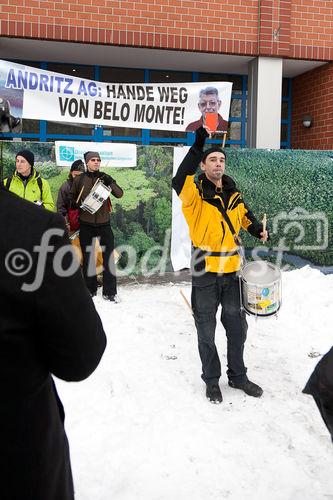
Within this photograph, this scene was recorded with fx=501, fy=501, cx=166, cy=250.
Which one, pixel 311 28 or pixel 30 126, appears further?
pixel 30 126

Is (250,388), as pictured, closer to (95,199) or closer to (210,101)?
(95,199)

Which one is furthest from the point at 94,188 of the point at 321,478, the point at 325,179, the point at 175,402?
the point at 321,478

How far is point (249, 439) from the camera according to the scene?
128 inches

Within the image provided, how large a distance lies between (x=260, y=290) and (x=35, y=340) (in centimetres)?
260

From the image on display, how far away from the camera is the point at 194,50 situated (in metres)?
9.31

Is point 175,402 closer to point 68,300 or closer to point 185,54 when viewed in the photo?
point 68,300

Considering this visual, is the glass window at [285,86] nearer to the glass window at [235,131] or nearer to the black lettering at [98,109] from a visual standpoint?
the glass window at [235,131]

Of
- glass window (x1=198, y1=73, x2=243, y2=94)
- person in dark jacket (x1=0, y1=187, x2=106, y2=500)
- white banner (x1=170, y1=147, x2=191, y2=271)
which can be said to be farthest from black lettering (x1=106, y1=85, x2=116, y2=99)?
person in dark jacket (x1=0, y1=187, x2=106, y2=500)

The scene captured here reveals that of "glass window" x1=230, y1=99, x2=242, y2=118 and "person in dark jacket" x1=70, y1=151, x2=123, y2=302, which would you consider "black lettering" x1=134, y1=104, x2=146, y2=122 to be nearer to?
Result: "person in dark jacket" x1=70, y1=151, x2=123, y2=302

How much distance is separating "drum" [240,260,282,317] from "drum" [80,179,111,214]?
9.66 feet

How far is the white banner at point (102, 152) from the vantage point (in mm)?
7352

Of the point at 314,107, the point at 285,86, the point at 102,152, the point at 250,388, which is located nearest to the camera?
the point at 250,388

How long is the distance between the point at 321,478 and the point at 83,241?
14.3 ft

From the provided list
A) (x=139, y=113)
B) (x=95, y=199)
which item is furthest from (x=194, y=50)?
(x=95, y=199)
